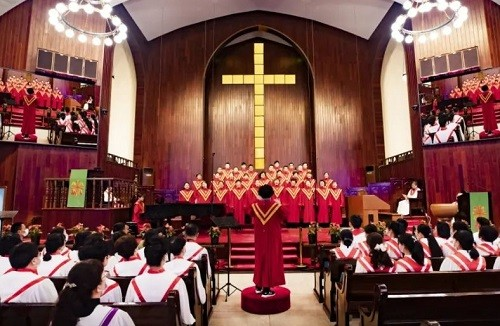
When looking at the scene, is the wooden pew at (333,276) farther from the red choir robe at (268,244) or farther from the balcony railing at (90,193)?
the balcony railing at (90,193)

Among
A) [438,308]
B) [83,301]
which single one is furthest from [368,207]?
[83,301]

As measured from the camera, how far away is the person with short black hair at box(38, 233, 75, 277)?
9.58 ft

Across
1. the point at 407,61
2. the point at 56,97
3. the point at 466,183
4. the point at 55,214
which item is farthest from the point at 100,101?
the point at 466,183

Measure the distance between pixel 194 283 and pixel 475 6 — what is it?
1008 cm

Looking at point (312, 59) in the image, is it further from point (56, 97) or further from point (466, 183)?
point (56, 97)

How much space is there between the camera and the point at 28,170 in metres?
8.09

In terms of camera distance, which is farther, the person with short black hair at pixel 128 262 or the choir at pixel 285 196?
the choir at pixel 285 196

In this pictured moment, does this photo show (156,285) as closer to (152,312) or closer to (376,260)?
(152,312)

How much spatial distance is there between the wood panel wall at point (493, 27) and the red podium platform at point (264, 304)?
27.1ft

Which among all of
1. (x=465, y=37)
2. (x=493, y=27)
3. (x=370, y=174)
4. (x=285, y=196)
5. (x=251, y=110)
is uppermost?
(x=493, y=27)

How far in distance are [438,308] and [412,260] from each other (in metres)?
0.71

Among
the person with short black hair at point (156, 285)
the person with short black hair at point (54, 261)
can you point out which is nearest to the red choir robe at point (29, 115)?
the person with short black hair at point (54, 261)

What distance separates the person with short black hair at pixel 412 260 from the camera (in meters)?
2.74

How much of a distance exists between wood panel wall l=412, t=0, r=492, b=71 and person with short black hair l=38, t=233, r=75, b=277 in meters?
9.47
